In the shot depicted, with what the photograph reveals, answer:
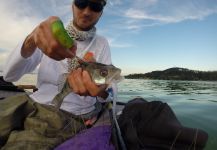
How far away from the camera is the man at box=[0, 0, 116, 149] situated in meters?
3.96

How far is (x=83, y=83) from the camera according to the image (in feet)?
11.8

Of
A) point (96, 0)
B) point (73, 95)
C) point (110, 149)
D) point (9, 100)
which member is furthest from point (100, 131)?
point (96, 0)

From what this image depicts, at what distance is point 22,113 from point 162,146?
2.14 m

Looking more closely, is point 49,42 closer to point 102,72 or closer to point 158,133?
point 102,72

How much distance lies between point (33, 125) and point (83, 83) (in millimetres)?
1240

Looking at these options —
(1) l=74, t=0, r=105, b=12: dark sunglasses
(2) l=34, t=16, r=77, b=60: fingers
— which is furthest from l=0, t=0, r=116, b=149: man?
(2) l=34, t=16, r=77, b=60: fingers

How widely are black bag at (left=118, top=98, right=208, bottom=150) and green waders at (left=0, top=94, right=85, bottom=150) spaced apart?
0.84m

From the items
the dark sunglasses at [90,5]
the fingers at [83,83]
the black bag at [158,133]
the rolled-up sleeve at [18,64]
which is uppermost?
the dark sunglasses at [90,5]

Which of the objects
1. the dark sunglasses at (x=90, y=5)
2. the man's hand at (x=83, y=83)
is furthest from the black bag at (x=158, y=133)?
the dark sunglasses at (x=90, y=5)

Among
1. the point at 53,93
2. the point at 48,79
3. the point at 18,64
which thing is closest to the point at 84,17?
the point at 48,79

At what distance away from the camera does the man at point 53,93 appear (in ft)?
13.0

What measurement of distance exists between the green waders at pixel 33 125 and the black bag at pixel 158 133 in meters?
0.84

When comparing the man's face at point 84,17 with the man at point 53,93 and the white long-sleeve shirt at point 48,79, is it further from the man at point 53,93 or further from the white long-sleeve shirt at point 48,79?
the white long-sleeve shirt at point 48,79

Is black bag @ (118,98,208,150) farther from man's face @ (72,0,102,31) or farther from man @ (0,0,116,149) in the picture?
man's face @ (72,0,102,31)
